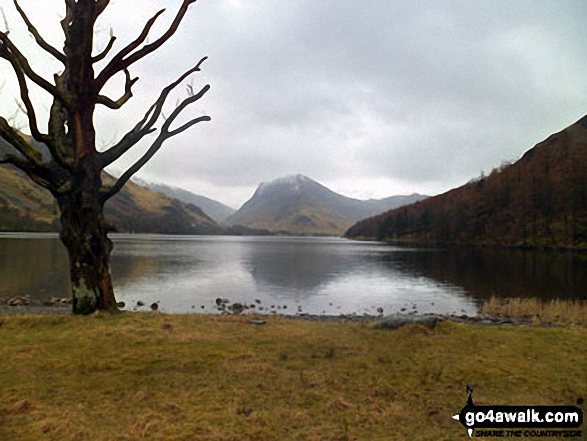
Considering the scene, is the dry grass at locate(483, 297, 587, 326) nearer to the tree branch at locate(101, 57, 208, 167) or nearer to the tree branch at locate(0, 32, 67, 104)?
the tree branch at locate(101, 57, 208, 167)

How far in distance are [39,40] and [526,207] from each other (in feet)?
→ 480

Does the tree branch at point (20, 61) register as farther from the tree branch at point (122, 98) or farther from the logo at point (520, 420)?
the logo at point (520, 420)

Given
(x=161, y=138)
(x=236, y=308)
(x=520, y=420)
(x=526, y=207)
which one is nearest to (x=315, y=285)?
(x=236, y=308)

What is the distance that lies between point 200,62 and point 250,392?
13271mm

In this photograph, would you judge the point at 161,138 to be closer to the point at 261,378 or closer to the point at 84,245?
the point at 84,245

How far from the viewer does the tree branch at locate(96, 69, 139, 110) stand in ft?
51.4

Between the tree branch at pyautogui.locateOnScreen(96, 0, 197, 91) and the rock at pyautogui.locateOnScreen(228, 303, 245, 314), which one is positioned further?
the rock at pyautogui.locateOnScreen(228, 303, 245, 314)

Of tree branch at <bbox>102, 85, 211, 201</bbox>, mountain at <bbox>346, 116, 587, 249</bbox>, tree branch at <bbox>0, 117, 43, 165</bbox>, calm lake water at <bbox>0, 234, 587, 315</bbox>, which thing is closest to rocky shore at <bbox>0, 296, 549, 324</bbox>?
calm lake water at <bbox>0, 234, 587, 315</bbox>

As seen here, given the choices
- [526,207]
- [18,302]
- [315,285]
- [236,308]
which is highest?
[526,207]

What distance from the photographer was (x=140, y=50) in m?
14.6

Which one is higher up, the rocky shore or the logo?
the logo

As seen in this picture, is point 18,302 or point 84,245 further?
point 18,302

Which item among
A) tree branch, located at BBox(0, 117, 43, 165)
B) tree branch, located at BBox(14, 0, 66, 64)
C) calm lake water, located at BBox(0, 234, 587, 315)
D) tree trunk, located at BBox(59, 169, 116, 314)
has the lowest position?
calm lake water, located at BBox(0, 234, 587, 315)

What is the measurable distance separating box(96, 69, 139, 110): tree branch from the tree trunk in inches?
130
